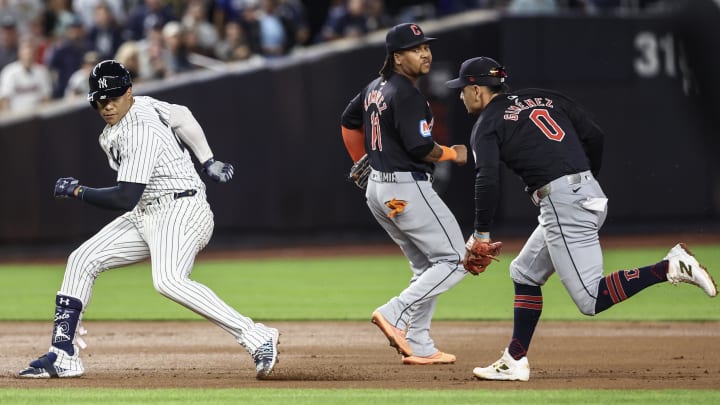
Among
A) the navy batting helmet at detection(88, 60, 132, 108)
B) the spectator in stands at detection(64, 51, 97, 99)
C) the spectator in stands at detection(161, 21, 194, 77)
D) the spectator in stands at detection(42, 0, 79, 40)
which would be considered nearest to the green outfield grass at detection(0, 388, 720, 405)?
the navy batting helmet at detection(88, 60, 132, 108)

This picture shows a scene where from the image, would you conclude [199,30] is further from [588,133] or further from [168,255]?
[588,133]

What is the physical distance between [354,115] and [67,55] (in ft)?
33.1

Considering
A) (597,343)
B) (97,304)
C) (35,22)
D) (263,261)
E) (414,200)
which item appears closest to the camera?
(414,200)

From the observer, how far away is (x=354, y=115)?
25.6ft

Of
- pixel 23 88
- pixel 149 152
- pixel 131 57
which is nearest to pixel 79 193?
pixel 149 152

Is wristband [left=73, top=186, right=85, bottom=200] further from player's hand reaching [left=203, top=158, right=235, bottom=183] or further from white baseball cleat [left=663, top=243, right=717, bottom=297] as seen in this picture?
white baseball cleat [left=663, top=243, right=717, bottom=297]

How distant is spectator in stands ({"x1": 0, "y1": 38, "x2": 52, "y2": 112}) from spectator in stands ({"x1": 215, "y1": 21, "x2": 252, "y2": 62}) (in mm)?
2488

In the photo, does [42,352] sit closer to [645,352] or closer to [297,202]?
[645,352]

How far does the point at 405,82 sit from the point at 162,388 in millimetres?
2282

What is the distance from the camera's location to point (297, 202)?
1684 cm

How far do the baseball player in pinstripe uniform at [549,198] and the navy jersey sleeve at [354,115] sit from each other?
1.04 meters

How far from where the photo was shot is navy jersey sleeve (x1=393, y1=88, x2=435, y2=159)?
23.7 ft

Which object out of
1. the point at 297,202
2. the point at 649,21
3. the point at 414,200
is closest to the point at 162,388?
the point at 414,200

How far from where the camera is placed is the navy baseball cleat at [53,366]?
704cm
